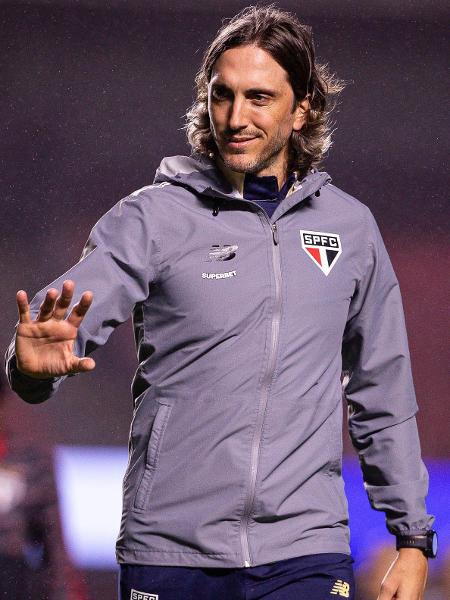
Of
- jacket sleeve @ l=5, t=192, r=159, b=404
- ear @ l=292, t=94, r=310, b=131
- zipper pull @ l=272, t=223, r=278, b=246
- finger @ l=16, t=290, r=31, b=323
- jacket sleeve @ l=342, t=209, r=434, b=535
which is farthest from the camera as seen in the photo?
ear @ l=292, t=94, r=310, b=131

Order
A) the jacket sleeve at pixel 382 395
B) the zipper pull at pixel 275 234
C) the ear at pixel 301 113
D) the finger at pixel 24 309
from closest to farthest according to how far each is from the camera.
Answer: the finger at pixel 24 309 → the zipper pull at pixel 275 234 → the jacket sleeve at pixel 382 395 → the ear at pixel 301 113

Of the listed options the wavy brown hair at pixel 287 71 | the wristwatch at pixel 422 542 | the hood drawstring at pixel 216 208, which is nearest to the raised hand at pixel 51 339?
the hood drawstring at pixel 216 208

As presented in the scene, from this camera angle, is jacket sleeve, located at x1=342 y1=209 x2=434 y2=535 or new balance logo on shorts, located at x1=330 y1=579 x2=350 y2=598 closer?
new balance logo on shorts, located at x1=330 y1=579 x2=350 y2=598

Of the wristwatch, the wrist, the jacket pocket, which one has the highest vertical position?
the jacket pocket

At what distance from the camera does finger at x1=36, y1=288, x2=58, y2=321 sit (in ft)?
5.49

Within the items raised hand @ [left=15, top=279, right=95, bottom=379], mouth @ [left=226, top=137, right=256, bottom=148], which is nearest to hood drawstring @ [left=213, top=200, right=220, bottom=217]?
mouth @ [left=226, top=137, right=256, bottom=148]

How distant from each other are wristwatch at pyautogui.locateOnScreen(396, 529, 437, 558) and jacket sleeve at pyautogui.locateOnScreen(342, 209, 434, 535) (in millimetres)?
19

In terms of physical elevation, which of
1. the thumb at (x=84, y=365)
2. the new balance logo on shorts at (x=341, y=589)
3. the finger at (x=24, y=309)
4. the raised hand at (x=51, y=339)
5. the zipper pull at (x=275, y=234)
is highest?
the zipper pull at (x=275, y=234)

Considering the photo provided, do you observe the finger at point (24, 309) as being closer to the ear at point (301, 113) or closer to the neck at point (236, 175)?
the neck at point (236, 175)

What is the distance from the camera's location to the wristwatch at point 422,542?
2109 mm

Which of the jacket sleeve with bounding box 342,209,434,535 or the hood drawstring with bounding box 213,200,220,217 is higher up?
the hood drawstring with bounding box 213,200,220,217

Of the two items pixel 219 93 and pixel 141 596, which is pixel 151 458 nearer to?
pixel 141 596

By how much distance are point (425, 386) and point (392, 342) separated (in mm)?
1885

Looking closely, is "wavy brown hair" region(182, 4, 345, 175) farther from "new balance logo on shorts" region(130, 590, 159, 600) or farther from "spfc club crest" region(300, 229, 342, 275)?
"new balance logo on shorts" region(130, 590, 159, 600)
